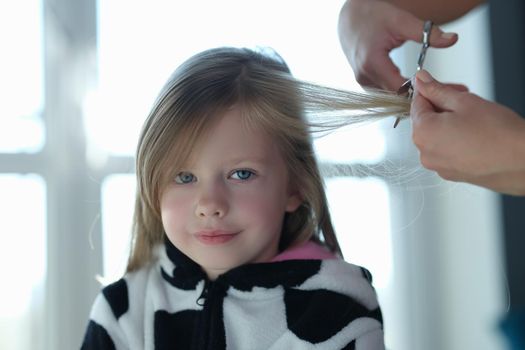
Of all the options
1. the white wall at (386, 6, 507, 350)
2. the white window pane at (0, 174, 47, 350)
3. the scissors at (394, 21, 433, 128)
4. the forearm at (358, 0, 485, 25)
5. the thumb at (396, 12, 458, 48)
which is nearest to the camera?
the scissors at (394, 21, 433, 128)

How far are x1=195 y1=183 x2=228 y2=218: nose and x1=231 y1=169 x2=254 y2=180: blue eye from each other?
1.2 inches

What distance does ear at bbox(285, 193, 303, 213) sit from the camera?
122 cm

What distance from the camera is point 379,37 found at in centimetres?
126

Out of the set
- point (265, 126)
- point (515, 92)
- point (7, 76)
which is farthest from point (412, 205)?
point (265, 126)

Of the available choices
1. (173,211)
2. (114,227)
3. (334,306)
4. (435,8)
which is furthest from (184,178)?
(114,227)

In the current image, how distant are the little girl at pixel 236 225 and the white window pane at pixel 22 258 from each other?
115 cm

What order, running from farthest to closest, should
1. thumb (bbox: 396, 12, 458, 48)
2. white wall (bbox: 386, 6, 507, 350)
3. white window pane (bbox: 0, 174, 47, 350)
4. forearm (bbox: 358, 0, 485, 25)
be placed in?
1. white wall (bbox: 386, 6, 507, 350)
2. white window pane (bbox: 0, 174, 47, 350)
3. forearm (bbox: 358, 0, 485, 25)
4. thumb (bbox: 396, 12, 458, 48)

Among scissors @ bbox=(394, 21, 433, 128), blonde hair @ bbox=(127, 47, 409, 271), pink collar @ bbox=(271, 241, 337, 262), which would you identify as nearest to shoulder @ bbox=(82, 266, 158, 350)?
blonde hair @ bbox=(127, 47, 409, 271)

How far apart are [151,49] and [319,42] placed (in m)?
0.54

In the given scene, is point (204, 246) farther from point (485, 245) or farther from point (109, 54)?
point (485, 245)

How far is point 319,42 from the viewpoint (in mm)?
2434

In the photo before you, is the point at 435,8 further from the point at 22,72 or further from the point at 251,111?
the point at 22,72

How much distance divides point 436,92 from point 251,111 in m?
0.29

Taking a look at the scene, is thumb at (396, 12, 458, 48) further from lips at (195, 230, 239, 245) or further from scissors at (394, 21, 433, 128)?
lips at (195, 230, 239, 245)
